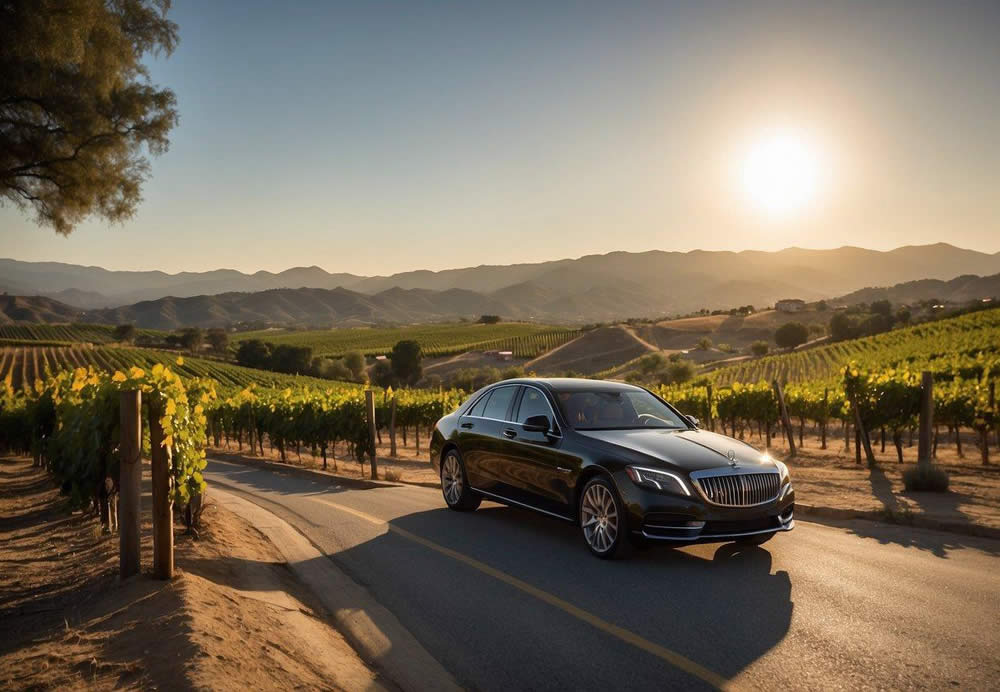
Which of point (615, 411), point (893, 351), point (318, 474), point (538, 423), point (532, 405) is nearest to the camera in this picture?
point (538, 423)

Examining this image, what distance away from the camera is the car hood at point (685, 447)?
6801 millimetres

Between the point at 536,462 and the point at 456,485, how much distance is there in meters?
2.02

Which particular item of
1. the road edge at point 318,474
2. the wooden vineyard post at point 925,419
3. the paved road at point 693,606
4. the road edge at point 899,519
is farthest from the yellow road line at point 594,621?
the wooden vineyard post at point 925,419

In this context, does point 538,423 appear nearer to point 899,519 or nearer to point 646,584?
point 646,584

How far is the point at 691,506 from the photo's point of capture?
6.51 m

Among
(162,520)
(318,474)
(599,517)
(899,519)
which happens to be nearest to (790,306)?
(318,474)

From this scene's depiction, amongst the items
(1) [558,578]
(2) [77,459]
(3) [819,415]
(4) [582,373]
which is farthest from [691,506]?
(4) [582,373]

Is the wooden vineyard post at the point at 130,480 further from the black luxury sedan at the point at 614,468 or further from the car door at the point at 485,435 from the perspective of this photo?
the car door at the point at 485,435

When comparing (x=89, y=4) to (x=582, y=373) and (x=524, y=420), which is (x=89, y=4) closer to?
(x=524, y=420)

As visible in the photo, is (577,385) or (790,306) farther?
Result: (790,306)

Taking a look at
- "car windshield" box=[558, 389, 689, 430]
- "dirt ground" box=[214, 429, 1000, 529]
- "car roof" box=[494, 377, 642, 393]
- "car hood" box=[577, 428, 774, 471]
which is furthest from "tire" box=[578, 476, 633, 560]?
"dirt ground" box=[214, 429, 1000, 529]

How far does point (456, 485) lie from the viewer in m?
9.75

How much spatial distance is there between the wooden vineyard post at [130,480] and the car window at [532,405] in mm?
3952

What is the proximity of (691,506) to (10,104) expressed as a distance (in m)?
16.6
